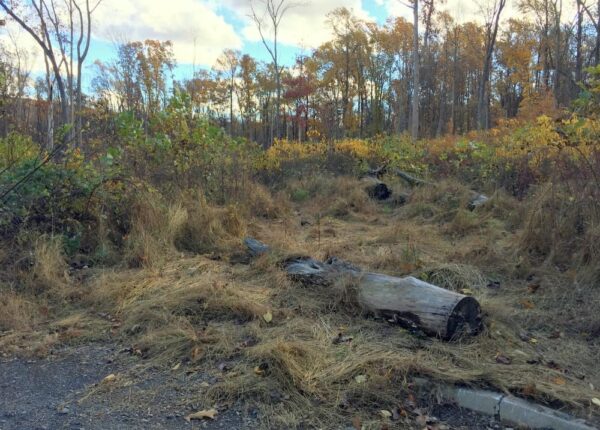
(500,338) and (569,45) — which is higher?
(569,45)

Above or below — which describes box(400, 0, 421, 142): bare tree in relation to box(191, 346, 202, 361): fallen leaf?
above

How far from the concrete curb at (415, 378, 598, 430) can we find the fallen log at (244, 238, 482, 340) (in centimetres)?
62

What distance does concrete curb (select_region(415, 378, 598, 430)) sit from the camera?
2.52 meters

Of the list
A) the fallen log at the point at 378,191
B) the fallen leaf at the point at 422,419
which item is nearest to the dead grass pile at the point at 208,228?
the fallen leaf at the point at 422,419

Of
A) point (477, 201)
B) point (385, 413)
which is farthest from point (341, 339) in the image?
point (477, 201)

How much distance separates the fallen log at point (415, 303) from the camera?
3410 millimetres

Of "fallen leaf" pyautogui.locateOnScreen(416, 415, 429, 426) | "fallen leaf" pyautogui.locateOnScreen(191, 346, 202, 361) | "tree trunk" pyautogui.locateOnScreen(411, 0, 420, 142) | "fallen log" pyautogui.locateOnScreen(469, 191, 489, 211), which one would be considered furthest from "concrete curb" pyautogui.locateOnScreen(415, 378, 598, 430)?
"tree trunk" pyautogui.locateOnScreen(411, 0, 420, 142)

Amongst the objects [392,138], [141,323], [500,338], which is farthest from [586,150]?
[392,138]

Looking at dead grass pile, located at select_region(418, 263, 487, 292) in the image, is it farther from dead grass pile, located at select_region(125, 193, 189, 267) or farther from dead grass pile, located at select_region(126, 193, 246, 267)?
dead grass pile, located at select_region(125, 193, 189, 267)

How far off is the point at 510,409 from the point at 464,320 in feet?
2.80

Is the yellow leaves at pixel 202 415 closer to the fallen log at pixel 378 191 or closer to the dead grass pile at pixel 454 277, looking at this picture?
the dead grass pile at pixel 454 277

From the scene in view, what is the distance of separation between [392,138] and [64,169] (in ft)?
34.9

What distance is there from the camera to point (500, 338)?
11.4 ft

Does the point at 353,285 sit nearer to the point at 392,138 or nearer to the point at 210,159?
the point at 210,159
